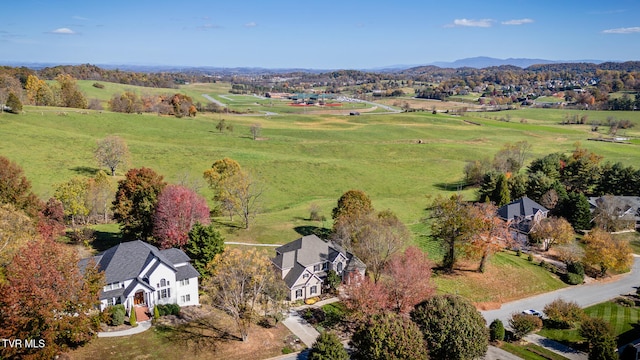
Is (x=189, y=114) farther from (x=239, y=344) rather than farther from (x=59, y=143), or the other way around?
(x=239, y=344)

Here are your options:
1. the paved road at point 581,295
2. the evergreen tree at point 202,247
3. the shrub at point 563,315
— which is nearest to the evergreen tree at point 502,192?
the paved road at point 581,295

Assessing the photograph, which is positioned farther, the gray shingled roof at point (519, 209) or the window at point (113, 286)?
the gray shingled roof at point (519, 209)

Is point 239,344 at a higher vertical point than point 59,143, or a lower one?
lower

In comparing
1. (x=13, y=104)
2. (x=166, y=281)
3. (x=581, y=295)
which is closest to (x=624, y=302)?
(x=581, y=295)

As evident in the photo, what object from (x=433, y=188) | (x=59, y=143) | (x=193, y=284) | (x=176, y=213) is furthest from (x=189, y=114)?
(x=193, y=284)

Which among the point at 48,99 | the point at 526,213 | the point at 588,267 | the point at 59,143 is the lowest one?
the point at 588,267

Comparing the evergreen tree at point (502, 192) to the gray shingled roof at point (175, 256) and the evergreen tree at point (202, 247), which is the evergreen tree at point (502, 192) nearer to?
the evergreen tree at point (202, 247)
